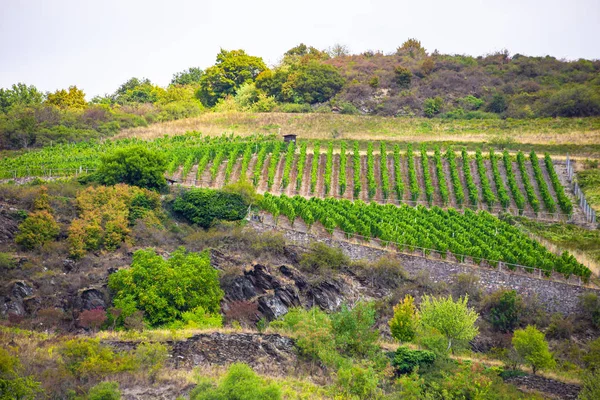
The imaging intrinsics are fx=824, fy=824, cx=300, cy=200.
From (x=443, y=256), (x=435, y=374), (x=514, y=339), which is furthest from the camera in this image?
(x=443, y=256)

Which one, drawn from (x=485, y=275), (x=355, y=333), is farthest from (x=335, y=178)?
(x=355, y=333)

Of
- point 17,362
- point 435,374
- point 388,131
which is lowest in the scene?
point 435,374

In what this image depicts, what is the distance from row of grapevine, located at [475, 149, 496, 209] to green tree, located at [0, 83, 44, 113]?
2059 inches

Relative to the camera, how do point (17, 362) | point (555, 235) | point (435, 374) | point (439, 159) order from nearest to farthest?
point (17, 362)
point (435, 374)
point (555, 235)
point (439, 159)

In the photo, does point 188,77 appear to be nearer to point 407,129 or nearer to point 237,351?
point 407,129

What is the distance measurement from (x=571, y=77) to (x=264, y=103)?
37244 millimetres

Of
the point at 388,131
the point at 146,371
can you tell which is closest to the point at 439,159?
the point at 388,131

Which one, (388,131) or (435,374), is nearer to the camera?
(435,374)

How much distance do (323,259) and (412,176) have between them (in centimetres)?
1557

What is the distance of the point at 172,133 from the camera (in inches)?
3019

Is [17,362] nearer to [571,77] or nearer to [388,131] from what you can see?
[388,131]

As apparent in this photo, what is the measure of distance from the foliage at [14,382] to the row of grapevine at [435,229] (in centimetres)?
2527

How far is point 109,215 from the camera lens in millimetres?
50594

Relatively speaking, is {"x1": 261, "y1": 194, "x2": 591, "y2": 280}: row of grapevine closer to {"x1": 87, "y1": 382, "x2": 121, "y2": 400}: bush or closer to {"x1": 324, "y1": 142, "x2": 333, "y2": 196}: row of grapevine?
{"x1": 324, "y1": 142, "x2": 333, "y2": 196}: row of grapevine
